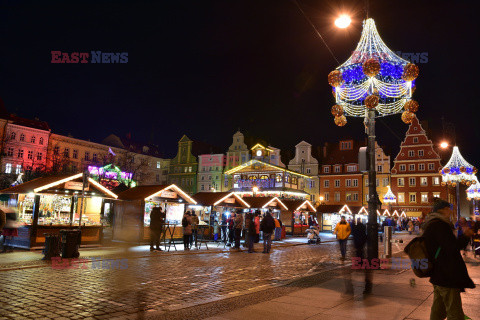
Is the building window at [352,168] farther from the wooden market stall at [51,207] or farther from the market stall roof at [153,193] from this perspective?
the wooden market stall at [51,207]

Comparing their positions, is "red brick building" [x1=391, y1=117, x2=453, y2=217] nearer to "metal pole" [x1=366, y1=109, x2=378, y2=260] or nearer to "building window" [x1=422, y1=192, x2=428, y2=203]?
"building window" [x1=422, y1=192, x2=428, y2=203]

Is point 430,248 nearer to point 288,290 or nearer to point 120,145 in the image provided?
point 288,290

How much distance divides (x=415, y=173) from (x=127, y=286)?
189 feet

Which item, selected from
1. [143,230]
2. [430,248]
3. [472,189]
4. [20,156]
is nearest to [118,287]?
[430,248]

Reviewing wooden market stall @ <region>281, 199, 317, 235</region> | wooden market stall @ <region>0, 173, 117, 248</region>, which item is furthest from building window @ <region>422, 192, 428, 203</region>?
wooden market stall @ <region>0, 173, 117, 248</region>

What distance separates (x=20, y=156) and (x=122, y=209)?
44.4m

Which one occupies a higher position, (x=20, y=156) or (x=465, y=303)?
(x=20, y=156)

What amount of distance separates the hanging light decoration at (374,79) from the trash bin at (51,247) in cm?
1076

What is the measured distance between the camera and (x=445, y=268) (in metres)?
4.27

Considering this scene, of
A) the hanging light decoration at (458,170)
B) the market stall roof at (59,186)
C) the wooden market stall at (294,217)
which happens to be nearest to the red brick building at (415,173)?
the wooden market stall at (294,217)

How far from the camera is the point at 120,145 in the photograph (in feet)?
242

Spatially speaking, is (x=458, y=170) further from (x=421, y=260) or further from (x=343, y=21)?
(x=421, y=260)

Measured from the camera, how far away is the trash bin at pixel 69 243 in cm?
1295

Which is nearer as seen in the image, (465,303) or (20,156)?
(465,303)
